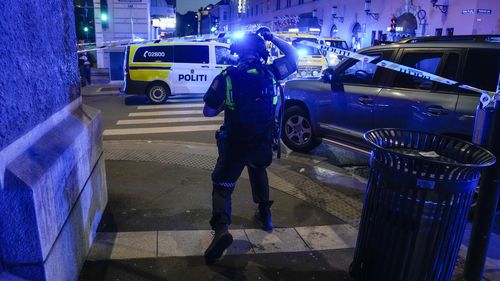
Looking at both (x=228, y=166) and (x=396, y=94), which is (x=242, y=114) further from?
(x=396, y=94)

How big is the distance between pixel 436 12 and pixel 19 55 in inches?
840

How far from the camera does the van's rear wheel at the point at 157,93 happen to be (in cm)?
1246

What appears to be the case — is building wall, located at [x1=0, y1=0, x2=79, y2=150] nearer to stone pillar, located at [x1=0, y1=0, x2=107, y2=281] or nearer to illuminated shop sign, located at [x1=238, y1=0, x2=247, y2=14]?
stone pillar, located at [x1=0, y1=0, x2=107, y2=281]

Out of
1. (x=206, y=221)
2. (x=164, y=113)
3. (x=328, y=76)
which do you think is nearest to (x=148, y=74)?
(x=164, y=113)

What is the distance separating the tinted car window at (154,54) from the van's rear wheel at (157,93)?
77cm

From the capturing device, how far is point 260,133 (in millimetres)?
3613

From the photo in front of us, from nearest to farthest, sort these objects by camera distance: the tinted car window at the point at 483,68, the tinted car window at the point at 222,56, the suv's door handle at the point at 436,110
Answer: the tinted car window at the point at 483,68 → the suv's door handle at the point at 436,110 → the tinted car window at the point at 222,56

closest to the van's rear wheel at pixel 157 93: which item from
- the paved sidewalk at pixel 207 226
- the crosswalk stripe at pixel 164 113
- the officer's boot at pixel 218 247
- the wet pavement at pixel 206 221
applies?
the crosswalk stripe at pixel 164 113

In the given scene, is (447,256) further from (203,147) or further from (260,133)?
(203,147)

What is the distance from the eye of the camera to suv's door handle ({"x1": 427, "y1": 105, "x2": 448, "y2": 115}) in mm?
4867

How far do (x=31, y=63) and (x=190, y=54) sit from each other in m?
10.4

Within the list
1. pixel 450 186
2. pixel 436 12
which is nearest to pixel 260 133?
pixel 450 186

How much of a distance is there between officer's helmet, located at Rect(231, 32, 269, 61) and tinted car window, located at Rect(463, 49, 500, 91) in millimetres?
2659

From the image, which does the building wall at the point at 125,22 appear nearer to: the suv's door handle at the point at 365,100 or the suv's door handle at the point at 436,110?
the suv's door handle at the point at 365,100
